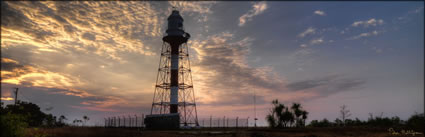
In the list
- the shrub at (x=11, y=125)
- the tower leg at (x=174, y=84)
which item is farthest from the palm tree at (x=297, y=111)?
the shrub at (x=11, y=125)

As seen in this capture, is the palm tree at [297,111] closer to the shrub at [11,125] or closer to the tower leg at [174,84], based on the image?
the tower leg at [174,84]

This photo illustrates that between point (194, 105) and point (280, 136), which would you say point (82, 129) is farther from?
point (194, 105)

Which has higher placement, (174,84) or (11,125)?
(174,84)

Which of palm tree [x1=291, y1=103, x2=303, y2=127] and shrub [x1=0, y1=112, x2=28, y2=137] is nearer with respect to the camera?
shrub [x1=0, y1=112, x2=28, y2=137]

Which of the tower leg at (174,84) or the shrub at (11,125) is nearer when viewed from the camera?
the shrub at (11,125)

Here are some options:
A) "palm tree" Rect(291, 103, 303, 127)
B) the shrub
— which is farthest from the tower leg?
the shrub

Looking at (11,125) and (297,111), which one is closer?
(11,125)

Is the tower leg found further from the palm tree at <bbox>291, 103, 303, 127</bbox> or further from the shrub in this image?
the shrub

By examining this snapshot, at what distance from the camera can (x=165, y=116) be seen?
5097cm

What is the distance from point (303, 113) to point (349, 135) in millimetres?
17845

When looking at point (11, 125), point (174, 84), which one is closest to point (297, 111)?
point (174, 84)

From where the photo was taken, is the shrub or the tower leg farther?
the tower leg

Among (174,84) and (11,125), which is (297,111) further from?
(11,125)

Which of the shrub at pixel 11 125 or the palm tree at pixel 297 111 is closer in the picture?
the shrub at pixel 11 125
